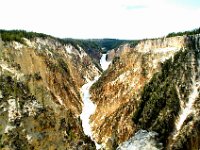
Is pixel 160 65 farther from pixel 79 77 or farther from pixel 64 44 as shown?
pixel 64 44

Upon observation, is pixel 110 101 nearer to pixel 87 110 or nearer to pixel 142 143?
pixel 87 110

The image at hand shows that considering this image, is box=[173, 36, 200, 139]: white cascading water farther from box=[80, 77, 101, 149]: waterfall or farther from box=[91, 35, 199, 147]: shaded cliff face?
box=[80, 77, 101, 149]: waterfall

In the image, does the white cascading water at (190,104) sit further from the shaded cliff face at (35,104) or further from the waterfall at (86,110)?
the waterfall at (86,110)

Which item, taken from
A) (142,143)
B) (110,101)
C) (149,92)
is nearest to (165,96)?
(149,92)

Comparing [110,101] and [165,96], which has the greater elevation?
[165,96]

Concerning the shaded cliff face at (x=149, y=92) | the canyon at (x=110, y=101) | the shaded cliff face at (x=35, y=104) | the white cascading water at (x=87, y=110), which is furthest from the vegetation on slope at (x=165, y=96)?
the shaded cliff face at (x=35, y=104)

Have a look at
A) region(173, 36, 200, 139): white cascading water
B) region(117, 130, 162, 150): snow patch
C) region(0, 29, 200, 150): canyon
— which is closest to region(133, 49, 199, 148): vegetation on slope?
region(0, 29, 200, 150): canyon
